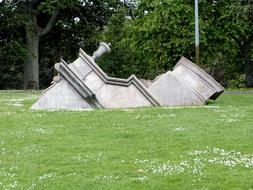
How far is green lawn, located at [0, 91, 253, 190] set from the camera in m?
9.34

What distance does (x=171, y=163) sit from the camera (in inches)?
420

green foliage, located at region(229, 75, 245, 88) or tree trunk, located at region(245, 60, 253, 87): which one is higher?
tree trunk, located at region(245, 60, 253, 87)

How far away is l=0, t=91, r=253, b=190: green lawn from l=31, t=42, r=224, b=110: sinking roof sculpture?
2730 mm

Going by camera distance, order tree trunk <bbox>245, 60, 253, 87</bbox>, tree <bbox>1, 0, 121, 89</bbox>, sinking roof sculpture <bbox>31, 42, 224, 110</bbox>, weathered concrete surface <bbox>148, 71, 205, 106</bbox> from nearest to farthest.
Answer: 1. sinking roof sculpture <bbox>31, 42, 224, 110</bbox>
2. weathered concrete surface <bbox>148, 71, 205, 106</bbox>
3. tree <bbox>1, 0, 121, 89</bbox>
4. tree trunk <bbox>245, 60, 253, 87</bbox>

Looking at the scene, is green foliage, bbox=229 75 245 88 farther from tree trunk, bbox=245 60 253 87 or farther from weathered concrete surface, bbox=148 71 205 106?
weathered concrete surface, bbox=148 71 205 106

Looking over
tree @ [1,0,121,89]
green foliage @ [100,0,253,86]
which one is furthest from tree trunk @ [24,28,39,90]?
green foliage @ [100,0,253,86]

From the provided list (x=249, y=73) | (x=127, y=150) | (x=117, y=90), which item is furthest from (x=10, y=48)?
(x=127, y=150)

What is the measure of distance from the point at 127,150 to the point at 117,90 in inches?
409

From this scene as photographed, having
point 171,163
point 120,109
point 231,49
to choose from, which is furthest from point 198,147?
point 231,49

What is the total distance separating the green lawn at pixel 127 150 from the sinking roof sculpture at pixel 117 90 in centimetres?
273

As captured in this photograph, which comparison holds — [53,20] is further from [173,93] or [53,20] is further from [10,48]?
[173,93]

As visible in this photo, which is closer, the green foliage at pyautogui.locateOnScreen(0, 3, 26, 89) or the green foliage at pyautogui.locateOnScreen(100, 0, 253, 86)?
the green foliage at pyautogui.locateOnScreen(100, 0, 253, 86)

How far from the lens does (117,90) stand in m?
22.5

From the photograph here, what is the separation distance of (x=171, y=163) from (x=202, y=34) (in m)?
31.7
